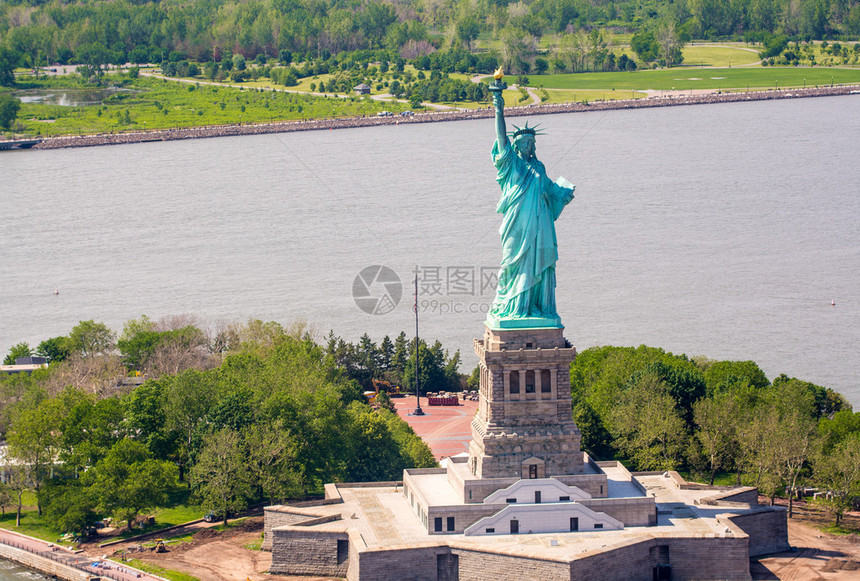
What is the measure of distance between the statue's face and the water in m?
31.9

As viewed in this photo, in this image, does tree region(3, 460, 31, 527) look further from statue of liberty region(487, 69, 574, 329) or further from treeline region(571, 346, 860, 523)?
treeline region(571, 346, 860, 523)

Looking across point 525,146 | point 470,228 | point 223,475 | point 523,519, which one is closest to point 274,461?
point 223,475

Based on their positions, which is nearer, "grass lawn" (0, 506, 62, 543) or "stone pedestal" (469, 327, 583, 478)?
"stone pedestal" (469, 327, 583, 478)

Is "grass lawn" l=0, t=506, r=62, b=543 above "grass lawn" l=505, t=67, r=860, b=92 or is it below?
below

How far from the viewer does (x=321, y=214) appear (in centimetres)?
12781

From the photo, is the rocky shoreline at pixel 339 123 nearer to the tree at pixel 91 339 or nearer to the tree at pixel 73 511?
the tree at pixel 91 339

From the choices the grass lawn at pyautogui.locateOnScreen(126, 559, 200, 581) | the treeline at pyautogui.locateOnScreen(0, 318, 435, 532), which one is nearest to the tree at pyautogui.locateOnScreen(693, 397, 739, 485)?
the treeline at pyautogui.locateOnScreen(0, 318, 435, 532)

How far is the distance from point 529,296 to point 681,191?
77.9 metres

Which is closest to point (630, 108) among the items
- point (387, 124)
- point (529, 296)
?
point (387, 124)

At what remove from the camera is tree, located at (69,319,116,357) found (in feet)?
283

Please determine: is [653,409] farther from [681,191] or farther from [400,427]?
[681,191]

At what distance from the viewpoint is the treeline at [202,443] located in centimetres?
6150

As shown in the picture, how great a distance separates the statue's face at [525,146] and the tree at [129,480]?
20.0 m

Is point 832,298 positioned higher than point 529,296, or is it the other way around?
point 529,296
